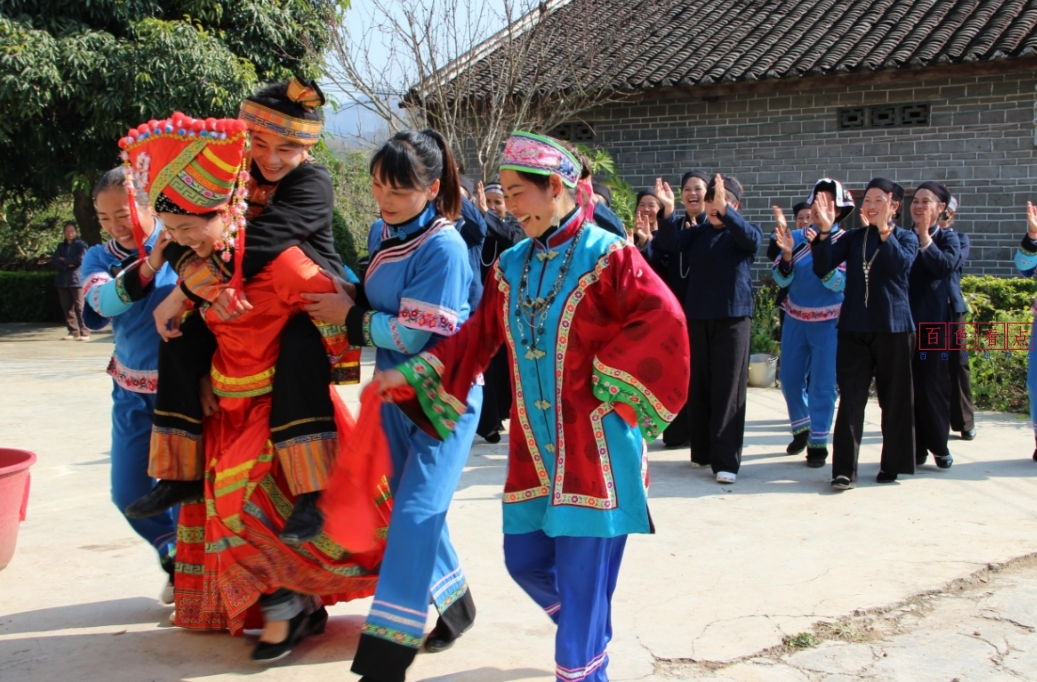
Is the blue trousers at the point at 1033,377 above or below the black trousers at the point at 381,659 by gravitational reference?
above

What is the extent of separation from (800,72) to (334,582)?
12.3 m

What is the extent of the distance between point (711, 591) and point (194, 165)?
2.66m

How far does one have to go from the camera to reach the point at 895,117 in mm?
14117

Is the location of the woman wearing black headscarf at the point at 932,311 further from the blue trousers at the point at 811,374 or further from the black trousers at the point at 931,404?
the blue trousers at the point at 811,374

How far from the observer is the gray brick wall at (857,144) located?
529 inches

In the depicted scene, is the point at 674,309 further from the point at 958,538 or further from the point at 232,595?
the point at 958,538

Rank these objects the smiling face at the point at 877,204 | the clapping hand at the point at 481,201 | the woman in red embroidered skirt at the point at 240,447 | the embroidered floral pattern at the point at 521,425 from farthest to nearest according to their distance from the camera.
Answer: the clapping hand at the point at 481,201, the smiling face at the point at 877,204, the woman in red embroidered skirt at the point at 240,447, the embroidered floral pattern at the point at 521,425

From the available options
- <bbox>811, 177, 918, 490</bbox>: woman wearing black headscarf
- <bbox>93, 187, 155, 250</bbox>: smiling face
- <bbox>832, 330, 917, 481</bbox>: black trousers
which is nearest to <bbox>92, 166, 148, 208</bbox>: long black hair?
<bbox>93, 187, 155, 250</bbox>: smiling face

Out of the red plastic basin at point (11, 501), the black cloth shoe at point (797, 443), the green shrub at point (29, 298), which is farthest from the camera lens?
the green shrub at point (29, 298)

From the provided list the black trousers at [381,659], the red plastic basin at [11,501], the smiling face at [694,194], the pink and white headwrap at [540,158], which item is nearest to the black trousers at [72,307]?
the smiling face at [694,194]

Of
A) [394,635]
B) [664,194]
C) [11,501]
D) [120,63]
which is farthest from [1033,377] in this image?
[120,63]

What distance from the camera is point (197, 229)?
10.7 ft

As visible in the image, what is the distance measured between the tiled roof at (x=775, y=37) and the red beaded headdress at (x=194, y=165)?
12001mm

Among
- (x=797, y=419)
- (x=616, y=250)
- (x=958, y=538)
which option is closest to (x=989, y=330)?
(x=797, y=419)
